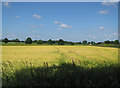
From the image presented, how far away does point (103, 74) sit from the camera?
9.27ft

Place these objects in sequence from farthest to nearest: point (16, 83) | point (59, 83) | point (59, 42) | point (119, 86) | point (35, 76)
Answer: point (59, 42) < point (35, 76) < point (16, 83) < point (59, 83) < point (119, 86)

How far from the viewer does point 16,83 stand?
2.57 meters

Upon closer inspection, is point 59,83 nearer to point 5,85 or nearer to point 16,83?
point 16,83

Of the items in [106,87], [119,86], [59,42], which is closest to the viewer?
[119,86]

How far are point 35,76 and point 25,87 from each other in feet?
1.44

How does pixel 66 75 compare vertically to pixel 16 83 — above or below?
above

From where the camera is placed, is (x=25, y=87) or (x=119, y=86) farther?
(x=25, y=87)

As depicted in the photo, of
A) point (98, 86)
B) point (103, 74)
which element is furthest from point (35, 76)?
point (103, 74)

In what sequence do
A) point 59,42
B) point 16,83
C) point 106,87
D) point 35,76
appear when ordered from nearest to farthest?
point 106,87 < point 16,83 < point 35,76 < point 59,42

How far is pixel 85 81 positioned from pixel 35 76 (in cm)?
126

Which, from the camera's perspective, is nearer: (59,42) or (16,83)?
(16,83)

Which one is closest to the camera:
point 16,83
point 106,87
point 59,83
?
point 106,87

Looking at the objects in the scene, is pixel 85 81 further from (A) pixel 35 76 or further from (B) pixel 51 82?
(A) pixel 35 76

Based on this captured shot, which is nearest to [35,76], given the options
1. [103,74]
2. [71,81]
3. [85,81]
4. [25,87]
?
[25,87]
